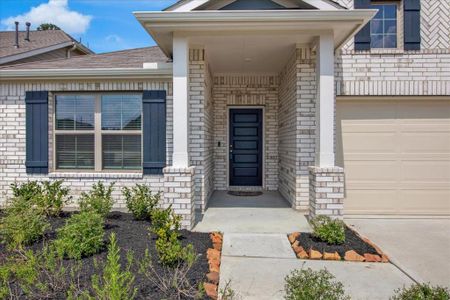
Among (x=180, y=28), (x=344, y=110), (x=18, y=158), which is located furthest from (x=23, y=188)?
(x=344, y=110)

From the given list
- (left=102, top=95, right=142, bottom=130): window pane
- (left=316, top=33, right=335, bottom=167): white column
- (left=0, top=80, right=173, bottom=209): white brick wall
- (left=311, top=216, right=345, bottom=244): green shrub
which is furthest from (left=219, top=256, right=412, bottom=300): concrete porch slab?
(left=102, top=95, right=142, bottom=130): window pane

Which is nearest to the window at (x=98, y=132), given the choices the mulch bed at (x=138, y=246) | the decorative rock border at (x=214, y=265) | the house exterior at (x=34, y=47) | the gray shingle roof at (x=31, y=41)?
the mulch bed at (x=138, y=246)

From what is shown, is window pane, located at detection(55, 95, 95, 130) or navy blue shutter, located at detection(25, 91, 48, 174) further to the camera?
window pane, located at detection(55, 95, 95, 130)

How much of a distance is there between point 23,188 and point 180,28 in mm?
3861

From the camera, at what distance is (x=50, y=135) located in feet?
20.1

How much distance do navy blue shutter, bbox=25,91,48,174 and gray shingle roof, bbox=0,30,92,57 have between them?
11.0ft

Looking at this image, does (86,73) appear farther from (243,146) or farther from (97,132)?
(243,146)

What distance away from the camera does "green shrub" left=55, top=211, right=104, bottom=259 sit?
3.41m

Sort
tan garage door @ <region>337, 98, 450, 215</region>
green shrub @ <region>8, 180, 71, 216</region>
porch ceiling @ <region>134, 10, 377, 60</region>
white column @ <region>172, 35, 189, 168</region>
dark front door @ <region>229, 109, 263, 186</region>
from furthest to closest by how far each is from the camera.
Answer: dark front door @ <region>229, 109, 263, 186</region>
tan garage door @ <region>337, 98, 450, 215</region>
green shrub @ <region>8, 180, 71, 216</region>
white column @ <region>172, 35, 189, 168</region>
porch ceiling @ <region>134, 10, 377, 60</region>

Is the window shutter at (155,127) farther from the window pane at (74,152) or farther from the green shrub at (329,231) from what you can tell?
the green shrub at (329,231)

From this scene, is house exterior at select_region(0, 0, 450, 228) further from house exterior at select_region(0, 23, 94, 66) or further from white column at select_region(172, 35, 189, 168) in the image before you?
house exterior at select_region(0, 23, 94, 66)

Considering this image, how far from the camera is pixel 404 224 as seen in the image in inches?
207

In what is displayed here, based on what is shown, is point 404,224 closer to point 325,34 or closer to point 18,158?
point 325,34

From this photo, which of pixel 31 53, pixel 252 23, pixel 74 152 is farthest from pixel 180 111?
pixel 31 53
